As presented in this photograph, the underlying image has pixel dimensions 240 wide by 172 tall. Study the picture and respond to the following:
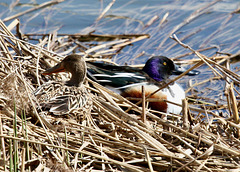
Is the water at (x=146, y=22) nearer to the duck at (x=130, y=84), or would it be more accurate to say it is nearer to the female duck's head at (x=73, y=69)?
the duck at (x=130, y=84)

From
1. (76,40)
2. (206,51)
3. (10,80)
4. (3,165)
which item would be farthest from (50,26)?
(3,165)

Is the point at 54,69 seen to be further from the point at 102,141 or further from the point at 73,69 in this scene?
the point at 102,141

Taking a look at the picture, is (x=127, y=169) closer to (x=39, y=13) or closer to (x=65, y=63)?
(x=65, y=63)

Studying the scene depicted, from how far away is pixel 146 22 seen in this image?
8281 millimetres

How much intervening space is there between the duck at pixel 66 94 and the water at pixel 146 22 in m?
2.94

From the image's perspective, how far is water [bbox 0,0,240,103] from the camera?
7.48 m

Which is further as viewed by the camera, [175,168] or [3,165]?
[175,168]

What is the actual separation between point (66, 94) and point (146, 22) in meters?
4.89

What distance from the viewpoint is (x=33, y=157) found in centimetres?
290

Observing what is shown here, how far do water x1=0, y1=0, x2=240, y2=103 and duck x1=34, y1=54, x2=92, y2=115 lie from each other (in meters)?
2.94

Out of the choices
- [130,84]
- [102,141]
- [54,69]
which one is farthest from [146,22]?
[102,141]

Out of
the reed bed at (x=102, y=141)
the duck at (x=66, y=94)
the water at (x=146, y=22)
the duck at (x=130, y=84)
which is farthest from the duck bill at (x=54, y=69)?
the water at (x=146, y=22)

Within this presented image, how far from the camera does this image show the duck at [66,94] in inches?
136

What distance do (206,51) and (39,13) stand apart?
137 inches
